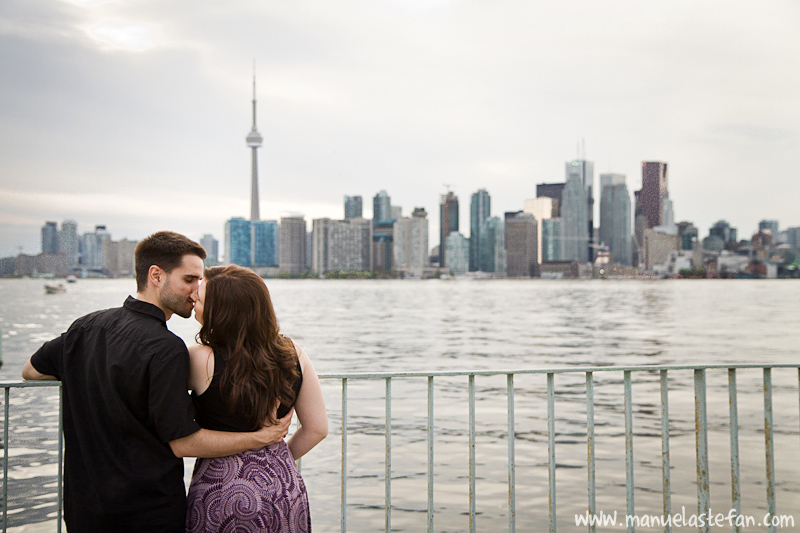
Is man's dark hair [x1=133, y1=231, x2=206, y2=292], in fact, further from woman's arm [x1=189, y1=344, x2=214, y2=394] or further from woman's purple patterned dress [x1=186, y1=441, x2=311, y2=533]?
woman's purple patterned dress [x1=186, y1=441, x2=311, y2=533]

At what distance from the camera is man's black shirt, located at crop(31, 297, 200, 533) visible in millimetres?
2568

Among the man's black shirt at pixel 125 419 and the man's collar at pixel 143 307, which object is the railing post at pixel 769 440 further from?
the man's collar at pixel 143 307

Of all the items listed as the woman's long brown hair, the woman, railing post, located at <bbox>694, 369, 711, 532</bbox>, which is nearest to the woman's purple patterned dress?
the woman

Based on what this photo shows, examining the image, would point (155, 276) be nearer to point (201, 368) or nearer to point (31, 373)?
point (201, 368)

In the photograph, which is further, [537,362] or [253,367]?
[537,362]

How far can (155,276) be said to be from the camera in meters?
2.81

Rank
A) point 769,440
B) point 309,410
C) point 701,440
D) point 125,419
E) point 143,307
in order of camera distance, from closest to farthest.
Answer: point 125,419 < point 143,307 < point 309,410 < point 701,440 < point 769,440

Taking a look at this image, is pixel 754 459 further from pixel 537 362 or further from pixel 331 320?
pixel 331 320

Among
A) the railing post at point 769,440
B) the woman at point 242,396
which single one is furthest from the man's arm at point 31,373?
the railing post at point 769,440

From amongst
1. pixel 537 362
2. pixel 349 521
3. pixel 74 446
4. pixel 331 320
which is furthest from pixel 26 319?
pixel 74 446

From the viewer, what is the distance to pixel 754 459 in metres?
11.9

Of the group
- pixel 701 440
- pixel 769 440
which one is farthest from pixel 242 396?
pixel 769 440

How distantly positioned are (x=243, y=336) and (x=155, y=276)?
1.61 ft

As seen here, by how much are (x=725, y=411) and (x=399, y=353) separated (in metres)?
16.9
